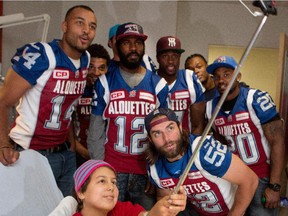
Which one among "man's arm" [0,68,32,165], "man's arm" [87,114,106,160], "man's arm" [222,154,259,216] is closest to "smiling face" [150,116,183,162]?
"man's arm" [222,154,259,216]

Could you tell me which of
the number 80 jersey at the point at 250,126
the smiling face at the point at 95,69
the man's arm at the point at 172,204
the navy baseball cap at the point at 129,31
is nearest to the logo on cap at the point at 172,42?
the navy baseball cap at the point at 129,31

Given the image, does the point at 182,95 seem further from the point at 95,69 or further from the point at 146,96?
the point at 95,69

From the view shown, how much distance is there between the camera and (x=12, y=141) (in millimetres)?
2021

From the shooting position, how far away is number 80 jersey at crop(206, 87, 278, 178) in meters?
2.08

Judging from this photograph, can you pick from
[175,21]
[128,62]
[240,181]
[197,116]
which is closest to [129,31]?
[128,62]

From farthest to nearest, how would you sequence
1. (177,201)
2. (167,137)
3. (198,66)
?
(198,66), (167,137), (177,201)

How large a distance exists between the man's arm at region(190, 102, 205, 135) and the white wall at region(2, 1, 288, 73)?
1800 mm

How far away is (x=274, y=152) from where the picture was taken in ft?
6.89

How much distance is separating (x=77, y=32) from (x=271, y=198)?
4.19 feet

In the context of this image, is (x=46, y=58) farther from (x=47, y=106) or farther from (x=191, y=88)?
(x=191, y=88)

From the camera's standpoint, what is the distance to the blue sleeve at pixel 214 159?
1792 millimetres

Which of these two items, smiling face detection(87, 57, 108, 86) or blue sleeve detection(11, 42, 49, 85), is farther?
smiling face detection(87, 57, 108, 86)

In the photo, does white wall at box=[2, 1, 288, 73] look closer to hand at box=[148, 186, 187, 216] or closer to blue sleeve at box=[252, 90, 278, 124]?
blue sleeve at box=[252, 90, 278, 124]

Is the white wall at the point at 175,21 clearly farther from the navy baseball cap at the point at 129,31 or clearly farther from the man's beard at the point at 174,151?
the man's beard at the point at 174,151
